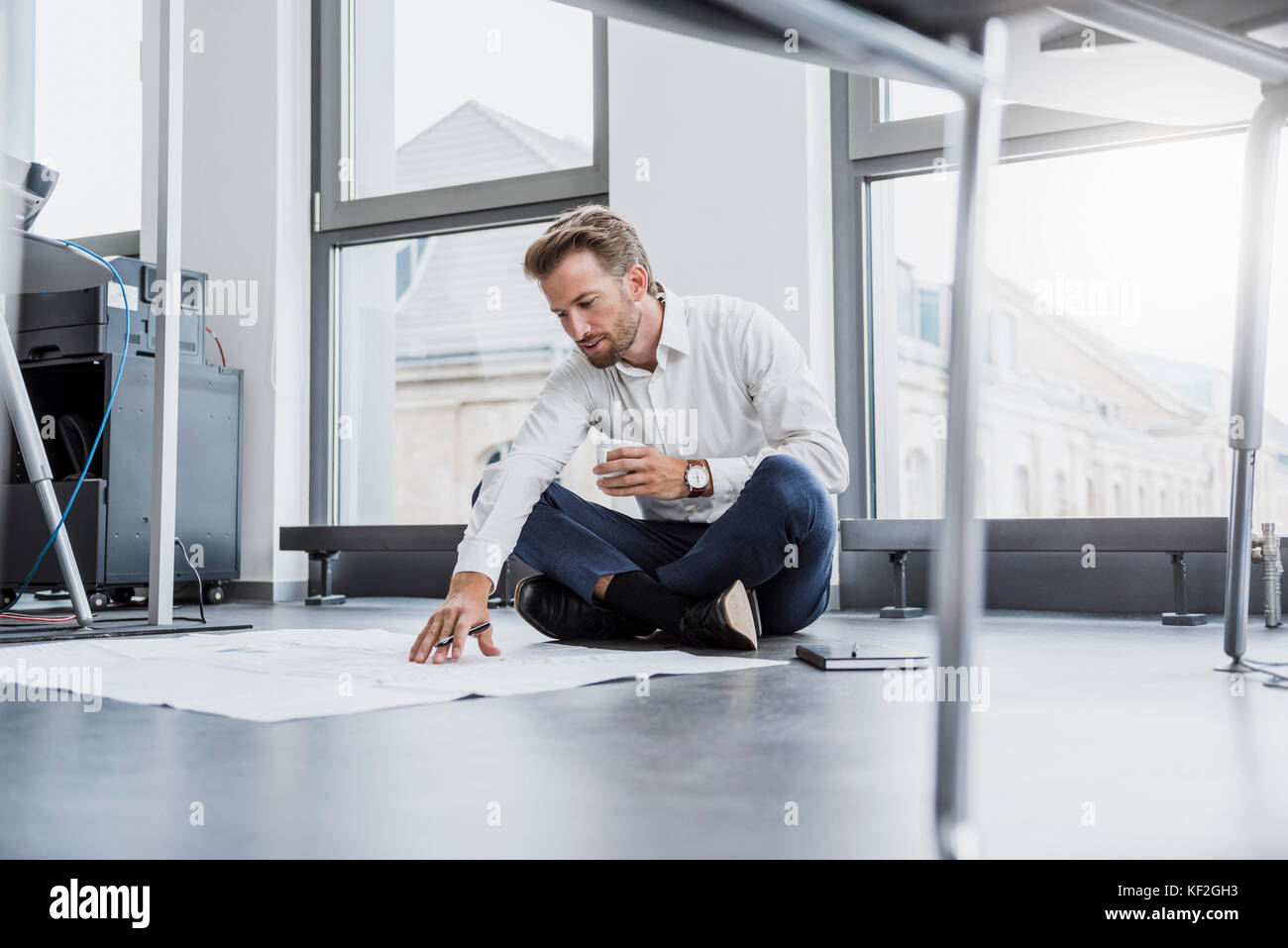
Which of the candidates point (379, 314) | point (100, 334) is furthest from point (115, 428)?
point (379, 314)

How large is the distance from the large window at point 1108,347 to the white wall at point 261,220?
1858 millimetres

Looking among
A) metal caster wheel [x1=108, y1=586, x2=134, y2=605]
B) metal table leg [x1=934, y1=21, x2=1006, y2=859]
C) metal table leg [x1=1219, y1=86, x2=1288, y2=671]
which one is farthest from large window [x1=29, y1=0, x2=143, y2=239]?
metal table leg [x1=934, y1=21, x2=1006, y2=859]

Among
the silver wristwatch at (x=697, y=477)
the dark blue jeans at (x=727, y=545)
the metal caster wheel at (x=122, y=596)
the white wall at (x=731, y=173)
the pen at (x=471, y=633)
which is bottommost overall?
the metal caster wheel at (x=122, y=596)

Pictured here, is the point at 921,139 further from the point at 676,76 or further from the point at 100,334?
the point at 100,334

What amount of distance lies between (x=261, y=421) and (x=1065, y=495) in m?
2.35

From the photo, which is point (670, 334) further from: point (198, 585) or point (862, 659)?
point (198, 585)

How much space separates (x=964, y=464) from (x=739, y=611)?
1.12 m

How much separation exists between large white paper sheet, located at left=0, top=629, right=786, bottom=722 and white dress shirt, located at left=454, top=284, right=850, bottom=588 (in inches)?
13.0

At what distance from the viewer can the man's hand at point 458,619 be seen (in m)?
1.37

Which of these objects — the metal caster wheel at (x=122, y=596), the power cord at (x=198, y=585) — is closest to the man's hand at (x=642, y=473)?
the power cord at (x=198, y=585)

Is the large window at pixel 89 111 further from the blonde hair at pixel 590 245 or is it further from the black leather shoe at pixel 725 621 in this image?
the black leather shoe at pixel 725 621

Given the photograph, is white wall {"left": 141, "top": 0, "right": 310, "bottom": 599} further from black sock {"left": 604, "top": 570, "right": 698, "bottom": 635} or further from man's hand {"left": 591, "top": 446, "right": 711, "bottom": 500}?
man's hand {"left": 591, "top": 446, "right": 711, "bottom": 500}

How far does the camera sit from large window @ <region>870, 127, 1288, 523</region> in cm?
245
